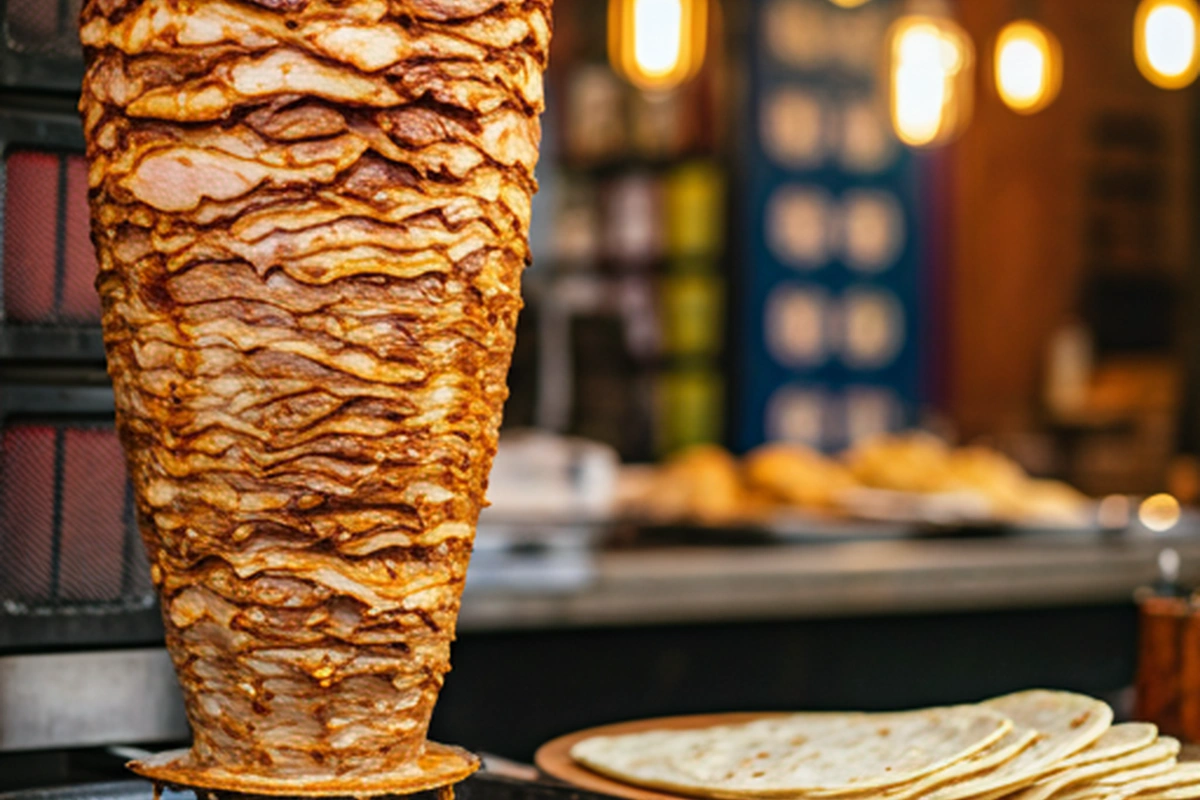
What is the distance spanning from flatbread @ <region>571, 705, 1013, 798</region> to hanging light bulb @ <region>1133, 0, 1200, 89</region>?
502 cm

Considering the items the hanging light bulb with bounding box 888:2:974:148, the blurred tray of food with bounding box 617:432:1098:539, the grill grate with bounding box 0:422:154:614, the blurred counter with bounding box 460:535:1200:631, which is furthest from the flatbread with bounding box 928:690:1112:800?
the hanging light bulb with bounding box 888:2:974:148

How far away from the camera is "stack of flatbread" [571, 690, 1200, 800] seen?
31.6 inches

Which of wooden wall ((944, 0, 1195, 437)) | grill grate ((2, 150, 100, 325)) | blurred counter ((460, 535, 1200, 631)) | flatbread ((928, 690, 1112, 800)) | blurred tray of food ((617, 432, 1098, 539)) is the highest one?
wooden wall ((944, 0, 1195, 437))

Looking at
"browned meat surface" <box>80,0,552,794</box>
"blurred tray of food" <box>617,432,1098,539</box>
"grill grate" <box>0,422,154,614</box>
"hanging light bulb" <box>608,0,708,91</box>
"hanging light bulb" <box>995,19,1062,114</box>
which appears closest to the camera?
"browned meat surface" <box>80,0,552,794</box>

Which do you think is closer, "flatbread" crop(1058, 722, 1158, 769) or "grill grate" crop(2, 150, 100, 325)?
"flatbread" crop(1058, 722, 1158, 769)

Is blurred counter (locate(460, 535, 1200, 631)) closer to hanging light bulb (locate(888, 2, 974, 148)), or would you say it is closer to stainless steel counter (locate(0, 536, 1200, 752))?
stainless steel counter (locate(0, 536, 1200, 752))

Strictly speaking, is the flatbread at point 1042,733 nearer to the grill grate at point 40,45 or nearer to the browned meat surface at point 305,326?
the browned meat surface at point 305,326

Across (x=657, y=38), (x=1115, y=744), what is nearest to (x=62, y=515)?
(x=1115, y=744)

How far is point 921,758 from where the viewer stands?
0.85m

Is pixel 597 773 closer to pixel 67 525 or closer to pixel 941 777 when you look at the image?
pixel 941 777

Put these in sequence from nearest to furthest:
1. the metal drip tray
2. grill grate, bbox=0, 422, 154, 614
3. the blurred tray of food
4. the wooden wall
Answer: the metal drip tray < grill grate, bbox=0, 422, 154, 614 < the blurred tray of food < the wooden wall

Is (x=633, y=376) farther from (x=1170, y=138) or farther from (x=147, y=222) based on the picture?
(x=147, y=222)

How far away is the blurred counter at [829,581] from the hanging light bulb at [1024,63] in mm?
2234

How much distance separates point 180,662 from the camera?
0.69 m
